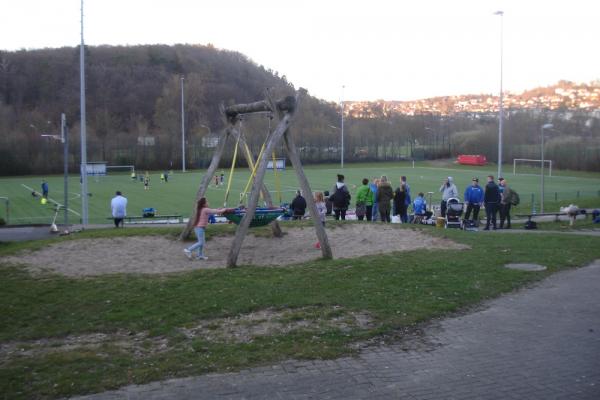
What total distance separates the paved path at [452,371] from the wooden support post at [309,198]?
15.8ft

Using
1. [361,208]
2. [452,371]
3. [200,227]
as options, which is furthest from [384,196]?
[452,371]

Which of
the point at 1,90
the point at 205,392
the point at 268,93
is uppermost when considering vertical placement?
the point at 1,90

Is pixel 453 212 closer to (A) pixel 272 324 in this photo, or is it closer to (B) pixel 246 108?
(B) pixel 246 108

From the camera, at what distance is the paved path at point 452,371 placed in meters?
6.49

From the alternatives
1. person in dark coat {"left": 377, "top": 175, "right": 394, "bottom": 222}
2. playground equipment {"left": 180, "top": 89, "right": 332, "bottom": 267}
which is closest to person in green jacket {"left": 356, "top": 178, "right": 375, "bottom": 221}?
person in dark coat {"left": 377, "top": 175, "right": 394, "bottom": 222}

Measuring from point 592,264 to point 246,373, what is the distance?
30.3ft

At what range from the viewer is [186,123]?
10362cm

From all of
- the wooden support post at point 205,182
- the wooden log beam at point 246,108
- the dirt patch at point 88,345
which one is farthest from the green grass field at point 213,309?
the wooden log beam at point 246,108

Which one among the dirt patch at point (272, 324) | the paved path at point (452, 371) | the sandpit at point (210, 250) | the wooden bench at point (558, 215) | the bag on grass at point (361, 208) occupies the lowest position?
the paved path at point (452, 371)

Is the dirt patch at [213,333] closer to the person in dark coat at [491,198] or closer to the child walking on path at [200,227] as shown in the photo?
the child walking on path at [200,227]

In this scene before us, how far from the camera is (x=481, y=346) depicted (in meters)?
7.98

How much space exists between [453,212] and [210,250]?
915 centimetres

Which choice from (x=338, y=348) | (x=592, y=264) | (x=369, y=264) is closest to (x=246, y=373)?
(x=338, y=348)

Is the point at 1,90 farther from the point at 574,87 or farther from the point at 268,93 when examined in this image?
the point at 574,87
